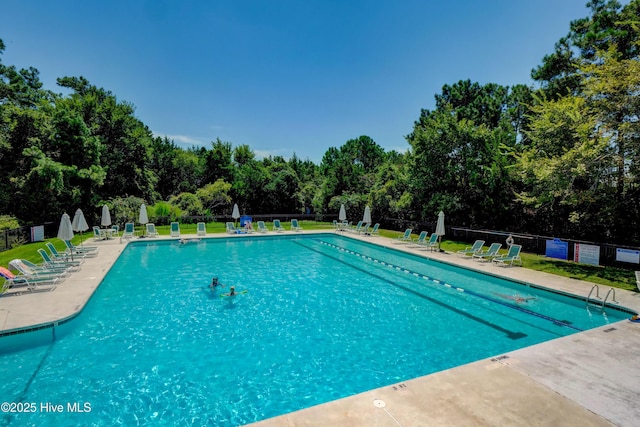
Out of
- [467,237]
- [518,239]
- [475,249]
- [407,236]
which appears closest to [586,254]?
[518,239]

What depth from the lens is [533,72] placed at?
19.6 meters

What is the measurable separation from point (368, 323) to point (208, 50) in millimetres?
19479

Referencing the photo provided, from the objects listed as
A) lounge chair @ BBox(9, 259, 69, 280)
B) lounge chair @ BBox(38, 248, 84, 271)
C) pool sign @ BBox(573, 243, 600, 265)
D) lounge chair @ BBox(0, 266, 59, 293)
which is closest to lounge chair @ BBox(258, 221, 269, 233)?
lounge chair @ BBox(38, 248, 84, 271)

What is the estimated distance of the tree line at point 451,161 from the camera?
42.3 feet

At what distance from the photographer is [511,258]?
495 inches

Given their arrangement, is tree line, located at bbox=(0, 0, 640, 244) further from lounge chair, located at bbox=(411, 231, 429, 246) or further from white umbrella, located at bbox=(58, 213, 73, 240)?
white umbrella, located at bbox=(58, 213, 73, 240)

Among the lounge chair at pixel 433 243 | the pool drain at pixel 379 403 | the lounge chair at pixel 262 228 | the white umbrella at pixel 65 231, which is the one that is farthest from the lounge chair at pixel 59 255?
the lounge chair at pixel 433 243

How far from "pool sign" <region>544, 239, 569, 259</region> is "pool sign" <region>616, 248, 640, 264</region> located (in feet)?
5.33

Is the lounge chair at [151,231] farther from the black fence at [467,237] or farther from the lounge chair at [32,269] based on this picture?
the lounge chair at [32,269]

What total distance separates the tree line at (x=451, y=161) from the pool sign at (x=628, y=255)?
2174 millimetres

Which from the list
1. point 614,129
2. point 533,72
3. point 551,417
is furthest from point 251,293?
point 533,72

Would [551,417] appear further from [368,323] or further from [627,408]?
[368,323]

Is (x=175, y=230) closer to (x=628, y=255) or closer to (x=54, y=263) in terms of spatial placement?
(x=54, y=263)

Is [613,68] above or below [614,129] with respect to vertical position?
above
